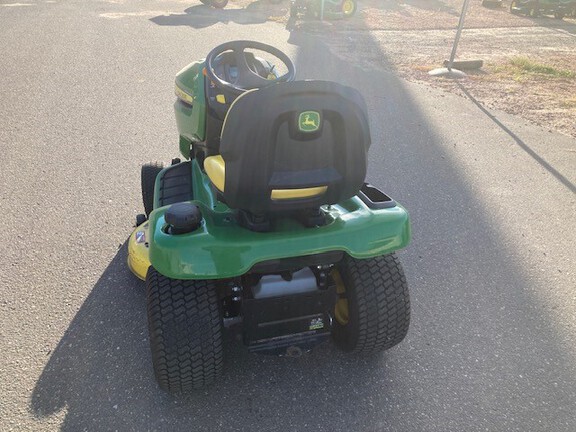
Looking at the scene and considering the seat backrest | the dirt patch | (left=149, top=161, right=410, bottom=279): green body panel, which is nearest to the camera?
the seat backrest

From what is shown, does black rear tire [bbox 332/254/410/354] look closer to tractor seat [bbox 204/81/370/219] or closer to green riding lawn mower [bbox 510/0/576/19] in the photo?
tractor seat [bbox 204/81/370/219]

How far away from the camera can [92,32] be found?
935 cm

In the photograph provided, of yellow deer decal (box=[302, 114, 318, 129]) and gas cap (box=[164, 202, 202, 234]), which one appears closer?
yellow deer decal (box=[302, 114, 318, 129])

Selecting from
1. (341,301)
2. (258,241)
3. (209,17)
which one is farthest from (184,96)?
(209,17)

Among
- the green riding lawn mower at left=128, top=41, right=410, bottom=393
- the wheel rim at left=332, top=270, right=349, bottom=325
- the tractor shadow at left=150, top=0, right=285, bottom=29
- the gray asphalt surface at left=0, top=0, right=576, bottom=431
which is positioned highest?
the green riding lawn mower at left=128, top=41, right=410, bottom=393

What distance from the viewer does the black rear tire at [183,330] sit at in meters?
1.87

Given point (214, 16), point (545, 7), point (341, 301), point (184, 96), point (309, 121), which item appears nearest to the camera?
point (309, 121)

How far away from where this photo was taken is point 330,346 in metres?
2.35

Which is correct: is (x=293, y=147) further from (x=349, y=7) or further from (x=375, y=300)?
(x=349, y=7)

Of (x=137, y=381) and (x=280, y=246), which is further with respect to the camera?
(x=137, y=381)

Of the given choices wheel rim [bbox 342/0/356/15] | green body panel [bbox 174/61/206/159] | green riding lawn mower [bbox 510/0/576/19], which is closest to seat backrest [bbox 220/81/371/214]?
green body panel [bbox 174/61/206/159]

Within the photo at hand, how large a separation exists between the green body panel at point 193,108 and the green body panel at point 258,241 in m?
0.80

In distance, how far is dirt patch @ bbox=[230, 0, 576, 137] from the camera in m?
6.36

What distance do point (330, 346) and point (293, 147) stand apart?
1.15 metres
